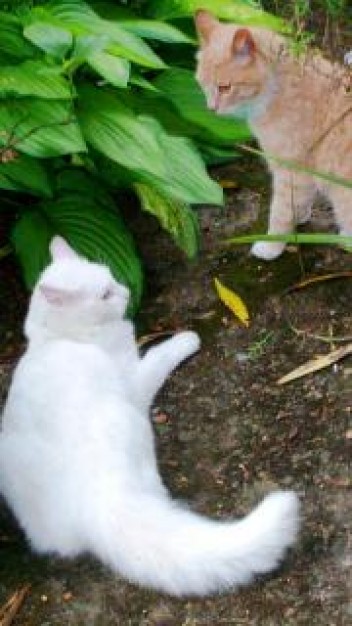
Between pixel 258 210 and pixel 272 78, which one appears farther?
pixel 258 210

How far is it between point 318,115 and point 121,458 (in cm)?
107

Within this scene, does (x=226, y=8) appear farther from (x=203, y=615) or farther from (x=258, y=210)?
(x=203, y=615)

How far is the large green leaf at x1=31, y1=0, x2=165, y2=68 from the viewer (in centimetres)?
276

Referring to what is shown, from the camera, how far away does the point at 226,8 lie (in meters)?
3.13

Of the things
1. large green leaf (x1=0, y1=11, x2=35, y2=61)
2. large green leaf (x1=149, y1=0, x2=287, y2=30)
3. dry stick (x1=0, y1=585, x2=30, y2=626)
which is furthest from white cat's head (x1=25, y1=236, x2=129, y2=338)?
large green leaf (x1=149, y1=0, x2=287, y2=30)

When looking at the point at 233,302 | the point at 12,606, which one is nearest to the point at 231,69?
the point at 233,302

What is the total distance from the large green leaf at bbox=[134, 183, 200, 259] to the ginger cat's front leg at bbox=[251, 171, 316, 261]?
0.61ft

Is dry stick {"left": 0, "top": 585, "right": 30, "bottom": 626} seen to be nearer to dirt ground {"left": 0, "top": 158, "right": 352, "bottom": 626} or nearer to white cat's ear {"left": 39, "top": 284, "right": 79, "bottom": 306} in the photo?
dirt ground {"left": 0, "top": 158, "right": 352, "bottom": 626}

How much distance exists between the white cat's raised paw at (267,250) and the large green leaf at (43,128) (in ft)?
1.88

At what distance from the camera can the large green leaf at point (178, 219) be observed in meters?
2.89

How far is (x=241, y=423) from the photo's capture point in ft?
8.22

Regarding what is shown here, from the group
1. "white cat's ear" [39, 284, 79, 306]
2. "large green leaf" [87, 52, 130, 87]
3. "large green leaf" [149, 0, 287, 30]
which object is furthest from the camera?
"large green leaf" [149, 0, 287, 30]

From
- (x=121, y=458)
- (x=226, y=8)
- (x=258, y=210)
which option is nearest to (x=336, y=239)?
(x=121, y=458)

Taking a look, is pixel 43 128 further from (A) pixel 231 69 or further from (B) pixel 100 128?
(A) pixel 231 69
